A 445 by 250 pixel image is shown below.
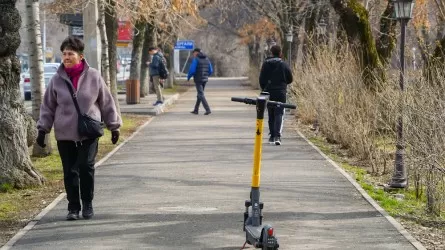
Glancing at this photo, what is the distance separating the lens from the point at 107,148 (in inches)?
742

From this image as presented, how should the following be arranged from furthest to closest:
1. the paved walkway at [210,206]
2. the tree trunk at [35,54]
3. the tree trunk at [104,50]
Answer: the tree trunk at [104,50]
the tree trunk at [35,54]
the paved walkway at [210,206]

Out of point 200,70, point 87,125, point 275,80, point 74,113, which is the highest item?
point 74,113

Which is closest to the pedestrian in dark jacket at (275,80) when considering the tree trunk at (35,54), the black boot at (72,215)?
the tree trunk at (35,54)

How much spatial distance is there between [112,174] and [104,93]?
438cm

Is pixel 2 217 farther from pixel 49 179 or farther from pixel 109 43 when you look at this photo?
pixel 109 43

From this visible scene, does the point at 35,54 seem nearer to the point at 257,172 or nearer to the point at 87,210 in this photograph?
the point at 87,210

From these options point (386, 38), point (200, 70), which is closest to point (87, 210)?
point (386, 38)

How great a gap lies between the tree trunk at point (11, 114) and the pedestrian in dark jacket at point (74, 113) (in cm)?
247

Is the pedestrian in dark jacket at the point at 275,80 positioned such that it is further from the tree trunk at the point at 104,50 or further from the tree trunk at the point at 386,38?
the tree trunk at the point at 104,50

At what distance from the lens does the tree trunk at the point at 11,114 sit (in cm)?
1238

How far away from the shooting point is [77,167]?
9.96 meters

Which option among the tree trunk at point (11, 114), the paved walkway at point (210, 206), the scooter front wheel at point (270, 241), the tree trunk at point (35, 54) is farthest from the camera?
the tree trunk at point (35, 54)

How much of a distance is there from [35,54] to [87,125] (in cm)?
701

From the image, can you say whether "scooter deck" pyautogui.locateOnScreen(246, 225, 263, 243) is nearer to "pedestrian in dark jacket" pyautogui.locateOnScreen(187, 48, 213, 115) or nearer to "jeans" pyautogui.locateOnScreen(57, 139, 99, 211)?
"jeans" pyautogui.locateOnScreen(57, 139, 99, 211)
